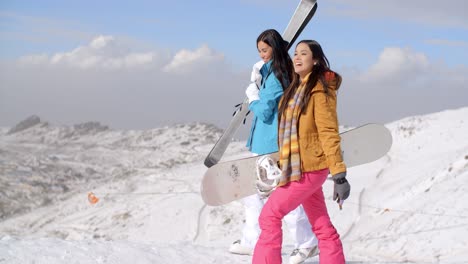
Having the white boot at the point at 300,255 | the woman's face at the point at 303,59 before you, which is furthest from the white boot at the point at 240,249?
the woman's face at the point at 303,59

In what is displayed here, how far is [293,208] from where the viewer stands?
3.82 metres

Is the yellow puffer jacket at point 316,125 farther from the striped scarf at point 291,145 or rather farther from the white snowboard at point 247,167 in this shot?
the white snowboard at point 247,167

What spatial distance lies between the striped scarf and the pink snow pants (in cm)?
7

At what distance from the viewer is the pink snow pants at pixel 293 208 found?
12.3 feet

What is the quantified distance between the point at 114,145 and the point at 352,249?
79.2ft

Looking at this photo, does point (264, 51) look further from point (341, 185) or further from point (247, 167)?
point (341, 185)

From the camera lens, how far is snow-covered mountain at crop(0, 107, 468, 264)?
5.27 metres

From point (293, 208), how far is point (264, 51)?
1423mm

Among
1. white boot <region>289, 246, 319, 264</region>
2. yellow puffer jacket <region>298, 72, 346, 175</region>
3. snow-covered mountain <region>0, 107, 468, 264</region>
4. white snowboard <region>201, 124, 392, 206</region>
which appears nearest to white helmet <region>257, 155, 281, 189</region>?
white snowboard <region>201, 124, 392, 206</region>

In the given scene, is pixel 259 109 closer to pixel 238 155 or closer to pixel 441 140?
pixel 441 140

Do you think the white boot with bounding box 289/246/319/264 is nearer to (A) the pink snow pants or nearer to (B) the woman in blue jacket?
(B) the woman in blue jacket

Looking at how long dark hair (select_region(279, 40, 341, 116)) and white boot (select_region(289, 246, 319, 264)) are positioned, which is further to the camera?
white boot (select_region(289, 246, 319, 264))

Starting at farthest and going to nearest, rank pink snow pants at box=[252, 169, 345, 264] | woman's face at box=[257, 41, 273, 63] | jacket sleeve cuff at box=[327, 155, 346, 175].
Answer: woman's face at box=[257, 41, 273, 63] < pink snow pants at box=[252, 169, 345, 264] < jacket sleeve cuff at box=[327, 155, 346, 175]

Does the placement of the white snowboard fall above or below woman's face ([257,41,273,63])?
below
